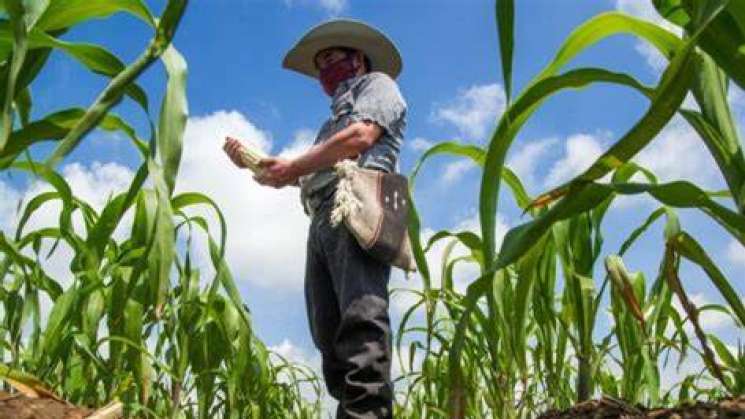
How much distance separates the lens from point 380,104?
2.13 meters

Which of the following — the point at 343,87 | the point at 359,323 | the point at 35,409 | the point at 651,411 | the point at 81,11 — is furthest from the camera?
the point at 343,87

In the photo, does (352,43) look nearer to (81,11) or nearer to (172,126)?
(81,11)

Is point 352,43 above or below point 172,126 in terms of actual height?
above

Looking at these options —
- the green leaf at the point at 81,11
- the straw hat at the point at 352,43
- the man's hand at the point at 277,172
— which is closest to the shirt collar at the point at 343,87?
the straw hat at the point at 352,43

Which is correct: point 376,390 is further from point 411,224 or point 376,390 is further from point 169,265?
point 169,265

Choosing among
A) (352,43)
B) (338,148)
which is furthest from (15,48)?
(352,43)

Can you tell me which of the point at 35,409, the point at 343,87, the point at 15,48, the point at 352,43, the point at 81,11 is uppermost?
the point at 352,43

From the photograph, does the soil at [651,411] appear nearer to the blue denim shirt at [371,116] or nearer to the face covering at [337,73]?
the blue denim shirt at [371,116]

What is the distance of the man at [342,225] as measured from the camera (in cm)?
203

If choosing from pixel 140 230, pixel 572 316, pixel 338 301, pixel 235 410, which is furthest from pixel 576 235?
pixel 235 410

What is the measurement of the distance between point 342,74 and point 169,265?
1.45 metres

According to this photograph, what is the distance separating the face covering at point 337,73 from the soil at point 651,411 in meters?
1.24

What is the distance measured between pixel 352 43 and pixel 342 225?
561 mm

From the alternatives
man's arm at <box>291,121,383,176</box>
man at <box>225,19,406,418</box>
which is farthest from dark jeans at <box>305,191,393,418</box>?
man's arm at <box>291,121,383,176</box>
